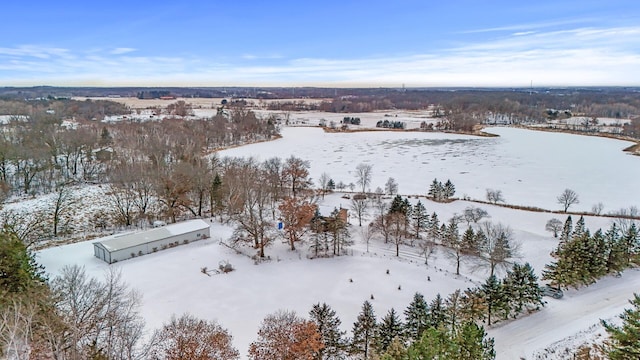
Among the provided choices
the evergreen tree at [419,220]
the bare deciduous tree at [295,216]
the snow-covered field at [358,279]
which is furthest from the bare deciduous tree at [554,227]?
the bare deciduous tree at [295,216]

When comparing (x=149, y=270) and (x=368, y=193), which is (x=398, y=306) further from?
(x=368, y=193)

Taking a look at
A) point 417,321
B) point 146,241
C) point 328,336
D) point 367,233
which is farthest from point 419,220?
point 146,241

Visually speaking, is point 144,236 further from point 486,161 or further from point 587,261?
point 486,161

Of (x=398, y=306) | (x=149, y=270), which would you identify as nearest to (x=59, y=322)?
(x=149, y=270)

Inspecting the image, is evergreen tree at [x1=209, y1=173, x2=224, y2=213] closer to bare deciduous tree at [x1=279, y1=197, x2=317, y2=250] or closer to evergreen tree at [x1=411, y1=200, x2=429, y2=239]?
bare deciduous tree at [x1=279, y1=197, x2=317, y2=250]

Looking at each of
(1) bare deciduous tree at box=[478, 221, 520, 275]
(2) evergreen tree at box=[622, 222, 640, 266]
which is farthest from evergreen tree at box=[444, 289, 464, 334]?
(2) evergreen tree at box=[622, 222, 640, 266]

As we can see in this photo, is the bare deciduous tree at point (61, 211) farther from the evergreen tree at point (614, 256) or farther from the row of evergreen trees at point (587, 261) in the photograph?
the evergreen tree at point (614, 256)
